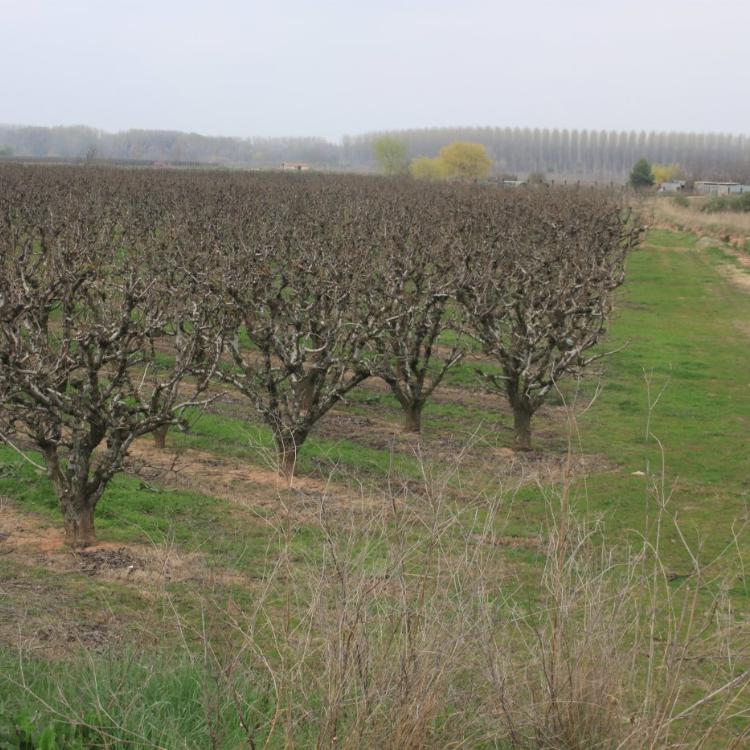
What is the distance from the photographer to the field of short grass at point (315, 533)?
3893 mm

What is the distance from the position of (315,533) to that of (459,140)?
15153 cm

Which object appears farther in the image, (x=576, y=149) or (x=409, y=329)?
(x=576, y=149)

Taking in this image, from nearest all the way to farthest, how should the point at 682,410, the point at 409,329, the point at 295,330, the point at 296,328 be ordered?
the point at 296,328, the point at 295,330, the point at 409,329, the point at 682,410

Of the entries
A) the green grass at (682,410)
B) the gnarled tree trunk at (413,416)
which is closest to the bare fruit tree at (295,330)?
the gnarled tree trunk at (413,416)

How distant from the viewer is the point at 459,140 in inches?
6058

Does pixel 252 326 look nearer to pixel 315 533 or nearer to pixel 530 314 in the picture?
pixel 530 314

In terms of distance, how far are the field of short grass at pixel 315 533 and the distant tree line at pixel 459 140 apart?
13298cm

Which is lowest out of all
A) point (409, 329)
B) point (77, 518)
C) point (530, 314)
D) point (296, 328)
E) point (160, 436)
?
point (160, 436)

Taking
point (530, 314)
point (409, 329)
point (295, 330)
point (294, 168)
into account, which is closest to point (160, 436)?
point (295, 330)

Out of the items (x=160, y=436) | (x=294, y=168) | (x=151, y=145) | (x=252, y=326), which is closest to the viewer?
(x=160, y=436)

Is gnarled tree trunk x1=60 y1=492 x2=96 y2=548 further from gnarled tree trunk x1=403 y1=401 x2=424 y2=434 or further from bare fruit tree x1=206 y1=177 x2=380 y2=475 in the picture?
gnarled tree trunk x1=403 y1=401 x2=424 y2=434

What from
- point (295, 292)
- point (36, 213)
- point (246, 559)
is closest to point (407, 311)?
point (295, 292)

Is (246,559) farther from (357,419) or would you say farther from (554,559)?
(357,419)

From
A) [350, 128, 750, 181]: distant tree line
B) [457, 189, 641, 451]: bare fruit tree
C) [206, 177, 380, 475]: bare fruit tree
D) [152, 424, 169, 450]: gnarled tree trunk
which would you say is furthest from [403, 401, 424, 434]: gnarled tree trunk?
[350, 128, 750, 181]: distant tree line
